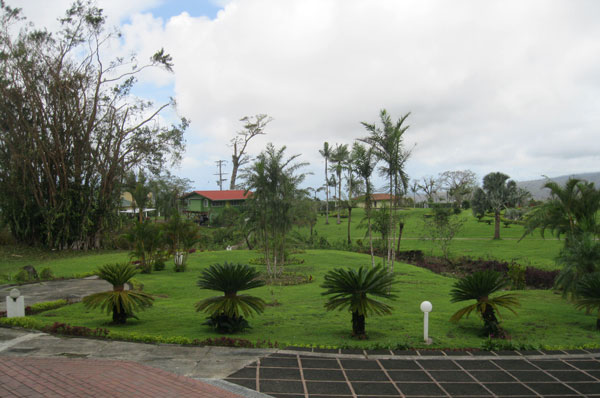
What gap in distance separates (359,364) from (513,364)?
245cm

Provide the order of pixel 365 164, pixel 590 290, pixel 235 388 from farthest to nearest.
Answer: pixel 365 164 → pixel 590 290 → pixel 235 388

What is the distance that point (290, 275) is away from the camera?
58.6 feet

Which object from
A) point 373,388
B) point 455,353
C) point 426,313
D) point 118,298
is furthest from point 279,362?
point 118,298

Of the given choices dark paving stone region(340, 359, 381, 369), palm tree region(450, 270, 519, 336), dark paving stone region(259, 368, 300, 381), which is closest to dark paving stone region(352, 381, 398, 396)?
dark paving stone region(340, 359, 381, 369)

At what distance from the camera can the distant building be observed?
2008 inches

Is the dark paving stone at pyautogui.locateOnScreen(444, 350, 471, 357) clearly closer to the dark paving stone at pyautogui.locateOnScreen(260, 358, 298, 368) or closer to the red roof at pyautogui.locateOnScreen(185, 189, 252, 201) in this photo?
the dark paving stone at pyautogui.locateOnScreen(260, 358, 298, 368)

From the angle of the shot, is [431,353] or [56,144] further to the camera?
[56,144]

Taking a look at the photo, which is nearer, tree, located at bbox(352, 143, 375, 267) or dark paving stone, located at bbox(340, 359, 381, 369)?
dark paving stone, located at bbox(340, 359, 381, 369)

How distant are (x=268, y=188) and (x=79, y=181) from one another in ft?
60.0

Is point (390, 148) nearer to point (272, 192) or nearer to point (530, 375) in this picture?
point (272, 192)

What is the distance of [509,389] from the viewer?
5.72 m

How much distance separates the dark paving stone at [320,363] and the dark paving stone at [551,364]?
3210 mm

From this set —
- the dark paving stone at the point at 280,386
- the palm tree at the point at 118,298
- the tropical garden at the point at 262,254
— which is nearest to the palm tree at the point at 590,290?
the tropical garden at the point at 262,254

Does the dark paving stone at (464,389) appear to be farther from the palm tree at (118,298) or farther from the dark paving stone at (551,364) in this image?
the palm tree at (118,298)
